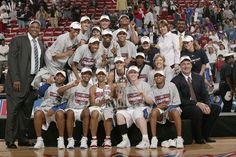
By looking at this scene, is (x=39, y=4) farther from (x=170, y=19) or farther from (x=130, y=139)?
(x=130, y=139)

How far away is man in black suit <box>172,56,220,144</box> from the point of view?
992 centimetres

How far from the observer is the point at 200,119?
9.91 metres

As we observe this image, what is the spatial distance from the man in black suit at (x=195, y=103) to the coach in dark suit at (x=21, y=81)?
239 centimetres

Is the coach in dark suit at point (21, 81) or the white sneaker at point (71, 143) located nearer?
the white sneaker at point (71, 143)

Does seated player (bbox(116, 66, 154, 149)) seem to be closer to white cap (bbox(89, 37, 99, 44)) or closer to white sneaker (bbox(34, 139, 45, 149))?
white cap (bbox(89, 37, 99, 44))

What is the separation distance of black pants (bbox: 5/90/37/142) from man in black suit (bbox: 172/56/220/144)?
8.10 ft

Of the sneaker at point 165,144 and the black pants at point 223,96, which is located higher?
the black pants at point 223,96

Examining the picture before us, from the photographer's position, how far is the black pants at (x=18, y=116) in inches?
381

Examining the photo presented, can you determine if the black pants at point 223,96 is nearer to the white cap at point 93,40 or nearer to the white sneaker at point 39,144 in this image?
the white cap at point 93,40

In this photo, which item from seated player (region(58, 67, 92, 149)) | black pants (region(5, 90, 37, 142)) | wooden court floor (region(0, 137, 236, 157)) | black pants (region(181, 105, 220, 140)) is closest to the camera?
wooden court floor (region(0, 137, 236, 157))

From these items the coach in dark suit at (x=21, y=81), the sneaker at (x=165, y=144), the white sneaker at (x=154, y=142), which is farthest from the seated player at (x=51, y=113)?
the sneaker at (x=165, y=144)

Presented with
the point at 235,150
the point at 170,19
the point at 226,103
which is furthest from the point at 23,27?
the point at 235,150

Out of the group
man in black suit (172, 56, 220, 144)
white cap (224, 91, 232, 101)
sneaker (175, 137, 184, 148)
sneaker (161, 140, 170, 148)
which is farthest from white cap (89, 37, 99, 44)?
white cap (224, 91, 232, 101)

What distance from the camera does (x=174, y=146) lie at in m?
9.45
